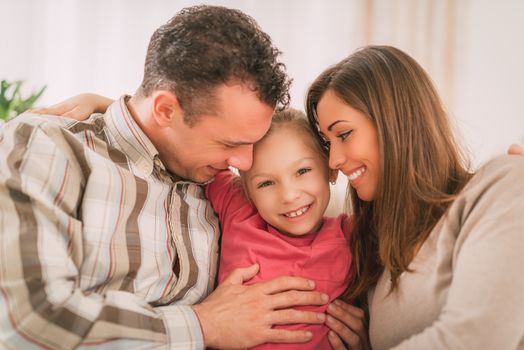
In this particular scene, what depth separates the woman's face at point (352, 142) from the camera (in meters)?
1.26

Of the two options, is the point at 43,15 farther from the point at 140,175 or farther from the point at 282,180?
the point at 282,180

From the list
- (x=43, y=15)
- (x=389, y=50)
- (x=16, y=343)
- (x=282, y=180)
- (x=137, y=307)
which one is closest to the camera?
(x=16, y=343)

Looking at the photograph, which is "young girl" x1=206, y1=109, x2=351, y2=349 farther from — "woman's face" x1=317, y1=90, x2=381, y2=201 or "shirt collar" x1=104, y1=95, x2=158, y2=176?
"shirt collar" x1=104, y1=95, x2=158, y2=176

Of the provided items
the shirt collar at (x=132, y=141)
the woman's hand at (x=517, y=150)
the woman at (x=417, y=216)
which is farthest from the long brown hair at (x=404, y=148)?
the shirt collar at (x=132, y=141)

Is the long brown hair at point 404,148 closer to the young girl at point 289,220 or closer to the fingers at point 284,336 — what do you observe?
the young girl at point 289,220

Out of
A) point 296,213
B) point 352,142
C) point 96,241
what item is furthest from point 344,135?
point 96,241

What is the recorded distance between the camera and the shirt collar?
4.46 ft

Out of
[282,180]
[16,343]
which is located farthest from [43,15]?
[16,343]

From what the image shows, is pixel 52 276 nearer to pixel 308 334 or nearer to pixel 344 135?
pixel 308 334

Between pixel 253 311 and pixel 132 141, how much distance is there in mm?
574

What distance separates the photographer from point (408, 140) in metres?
1.22

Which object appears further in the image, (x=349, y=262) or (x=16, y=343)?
(x=349, y=262)

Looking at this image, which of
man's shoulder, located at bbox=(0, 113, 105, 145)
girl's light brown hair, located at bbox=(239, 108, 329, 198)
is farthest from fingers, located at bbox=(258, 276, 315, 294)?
man's shoulder, located at bbox=(0, 113, 105, 145)

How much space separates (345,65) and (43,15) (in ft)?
7.43
